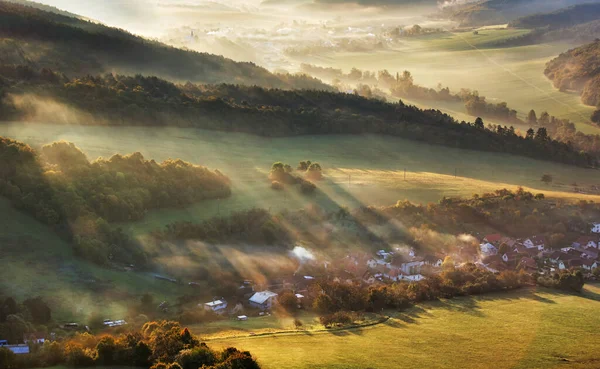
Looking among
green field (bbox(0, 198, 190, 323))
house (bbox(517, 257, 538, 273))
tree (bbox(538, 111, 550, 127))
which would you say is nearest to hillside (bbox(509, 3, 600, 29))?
tree (bbox(538, 111, 550, 127))

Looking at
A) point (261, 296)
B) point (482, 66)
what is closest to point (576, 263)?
point (261, 296)

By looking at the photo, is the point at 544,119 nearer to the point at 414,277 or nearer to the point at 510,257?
the point at 510,257

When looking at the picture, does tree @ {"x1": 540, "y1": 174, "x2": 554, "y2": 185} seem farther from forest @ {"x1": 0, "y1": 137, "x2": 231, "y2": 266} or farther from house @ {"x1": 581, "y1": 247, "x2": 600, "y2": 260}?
forest @ {"x1": 0, "y1": 137, "x2": 231, "y2": 266}

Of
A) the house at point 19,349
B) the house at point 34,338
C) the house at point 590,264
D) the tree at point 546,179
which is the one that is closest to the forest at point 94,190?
the house at point 34,338

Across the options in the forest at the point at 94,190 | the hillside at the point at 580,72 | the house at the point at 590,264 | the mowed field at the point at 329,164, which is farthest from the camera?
the hillside at the point at 580,72

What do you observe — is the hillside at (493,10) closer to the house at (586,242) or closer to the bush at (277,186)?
the house at (586,242)
